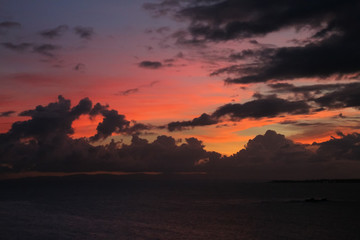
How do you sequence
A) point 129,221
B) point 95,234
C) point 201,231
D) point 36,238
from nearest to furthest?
point 36,238
point 95,234
point 201,231
point 129,221

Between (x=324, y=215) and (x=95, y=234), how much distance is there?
8042 cm

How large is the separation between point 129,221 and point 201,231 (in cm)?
3013

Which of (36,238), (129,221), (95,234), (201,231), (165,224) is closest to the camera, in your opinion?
(36,238)

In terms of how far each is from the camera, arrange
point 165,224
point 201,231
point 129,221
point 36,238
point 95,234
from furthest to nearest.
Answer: point 129,221, point 165,224, point 201,231, point 95,234, point 36,238

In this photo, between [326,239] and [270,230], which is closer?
[326,239]

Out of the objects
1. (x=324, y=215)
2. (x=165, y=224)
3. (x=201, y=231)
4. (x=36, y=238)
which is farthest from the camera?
(x=324, y=215)

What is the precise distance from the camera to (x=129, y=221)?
116 meters

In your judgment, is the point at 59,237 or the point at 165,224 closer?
the point at 59,237

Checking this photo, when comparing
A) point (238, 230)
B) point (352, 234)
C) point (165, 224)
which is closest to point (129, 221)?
point (165, 224)

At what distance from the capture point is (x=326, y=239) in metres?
83.6

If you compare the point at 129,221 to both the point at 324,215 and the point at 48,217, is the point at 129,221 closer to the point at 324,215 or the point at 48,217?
the point at 48,217

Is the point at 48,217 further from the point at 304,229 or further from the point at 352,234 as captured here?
the point at 352,234

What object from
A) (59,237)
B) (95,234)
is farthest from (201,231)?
(59,237)

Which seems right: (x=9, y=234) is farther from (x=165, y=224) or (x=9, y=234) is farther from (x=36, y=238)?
(x=165, y=224)
